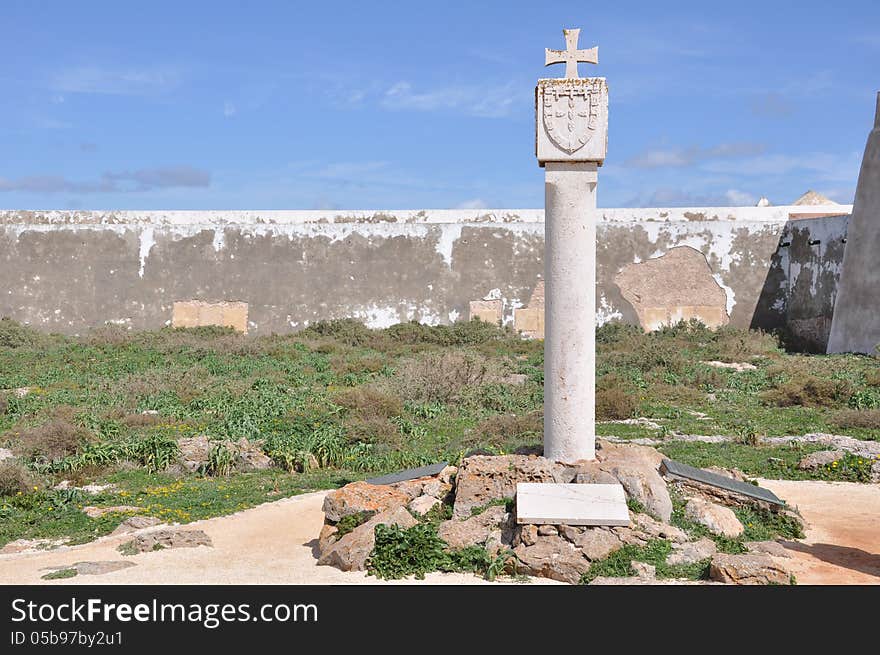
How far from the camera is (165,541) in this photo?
7.22 meters

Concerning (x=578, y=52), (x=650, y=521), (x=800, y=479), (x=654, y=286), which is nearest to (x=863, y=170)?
(x=654, y=286)

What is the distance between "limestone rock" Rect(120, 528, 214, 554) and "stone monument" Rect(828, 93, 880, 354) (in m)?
15.6

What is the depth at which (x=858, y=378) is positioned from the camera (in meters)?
15.1

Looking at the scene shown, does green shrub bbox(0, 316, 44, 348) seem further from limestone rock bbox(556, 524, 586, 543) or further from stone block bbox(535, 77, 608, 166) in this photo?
limestone rock bbox(556, 524, 586, 543)

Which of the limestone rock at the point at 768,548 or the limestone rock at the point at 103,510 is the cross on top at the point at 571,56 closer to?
the limestone rock at the point at 768,548

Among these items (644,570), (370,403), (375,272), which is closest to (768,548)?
(644,570)

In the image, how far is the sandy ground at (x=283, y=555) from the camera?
6.32 meters

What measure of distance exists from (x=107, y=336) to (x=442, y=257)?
8.51 m

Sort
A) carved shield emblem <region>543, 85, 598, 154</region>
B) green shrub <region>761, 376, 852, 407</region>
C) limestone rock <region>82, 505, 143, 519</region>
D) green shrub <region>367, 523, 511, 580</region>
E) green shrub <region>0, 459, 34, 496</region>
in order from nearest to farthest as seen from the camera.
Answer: green shrub <region>367, 523, 511, 580</region>, carved shield emblem <region>543, 85, 598, 154</region>, limestone rock <region>82, 505, 143, 519</region>, green shrub <region>0, 459, 34, 496</region>, green shrub <region>761, 376, 852, 407</region>

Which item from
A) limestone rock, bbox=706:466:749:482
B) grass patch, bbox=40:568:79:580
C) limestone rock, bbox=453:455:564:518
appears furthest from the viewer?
limestone rock, bbox=706:466:749:482

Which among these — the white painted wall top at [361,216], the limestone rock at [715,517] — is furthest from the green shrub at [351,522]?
the white painted wall top at [361,216]

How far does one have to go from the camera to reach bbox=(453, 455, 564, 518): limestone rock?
7.49 meters

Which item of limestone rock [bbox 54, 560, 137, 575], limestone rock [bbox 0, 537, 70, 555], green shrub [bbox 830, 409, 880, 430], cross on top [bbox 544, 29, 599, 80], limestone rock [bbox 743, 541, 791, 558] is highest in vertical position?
cross on top [bbox 544, 29, 599, 80]

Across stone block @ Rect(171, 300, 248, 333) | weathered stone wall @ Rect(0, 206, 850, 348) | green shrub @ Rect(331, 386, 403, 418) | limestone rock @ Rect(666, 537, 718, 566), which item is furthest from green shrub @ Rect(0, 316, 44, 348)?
limestone rock @ Rect(666, 537, 718, 566)
